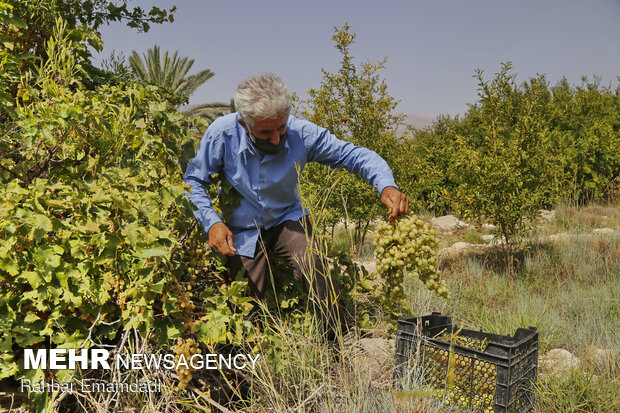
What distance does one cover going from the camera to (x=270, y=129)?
2.40 meters

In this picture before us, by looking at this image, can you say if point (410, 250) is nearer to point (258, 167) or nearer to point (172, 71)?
point (258, 167)

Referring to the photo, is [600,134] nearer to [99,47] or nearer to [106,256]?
[99,47]

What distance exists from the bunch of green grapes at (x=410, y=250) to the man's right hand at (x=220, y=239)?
749 mm

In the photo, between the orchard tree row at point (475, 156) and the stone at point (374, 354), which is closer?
the stone at point (374, 354)

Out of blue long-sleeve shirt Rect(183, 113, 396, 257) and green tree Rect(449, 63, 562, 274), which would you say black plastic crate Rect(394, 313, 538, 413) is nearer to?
blue long-sleeve shirt Rect(183, 113, 396, 257)

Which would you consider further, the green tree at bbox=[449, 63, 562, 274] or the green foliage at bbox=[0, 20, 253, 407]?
the green tree at bbox=[449, 63, 562, 274]

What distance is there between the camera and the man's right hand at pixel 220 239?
231cm

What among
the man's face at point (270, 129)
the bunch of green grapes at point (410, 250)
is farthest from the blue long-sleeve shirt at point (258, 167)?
the bunch of green grapes at point (410, 250)

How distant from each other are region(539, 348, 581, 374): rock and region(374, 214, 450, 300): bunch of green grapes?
89cm

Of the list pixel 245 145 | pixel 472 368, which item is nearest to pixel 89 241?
pixel 245 145

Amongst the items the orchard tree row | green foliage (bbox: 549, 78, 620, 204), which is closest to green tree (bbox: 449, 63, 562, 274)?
the orchard tree row

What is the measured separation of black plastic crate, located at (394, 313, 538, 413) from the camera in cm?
200

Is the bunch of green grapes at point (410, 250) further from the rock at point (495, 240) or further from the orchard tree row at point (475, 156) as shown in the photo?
the rock at point (495, 240)

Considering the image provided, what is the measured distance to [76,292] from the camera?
6.17ft
